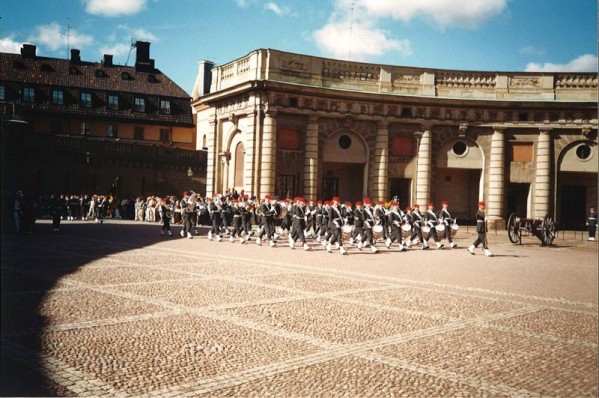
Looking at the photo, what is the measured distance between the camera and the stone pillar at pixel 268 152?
31281 millimetres

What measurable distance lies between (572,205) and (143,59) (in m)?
43.8

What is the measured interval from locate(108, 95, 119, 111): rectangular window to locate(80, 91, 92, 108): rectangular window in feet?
5.84

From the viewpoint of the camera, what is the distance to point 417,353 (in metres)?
6.73

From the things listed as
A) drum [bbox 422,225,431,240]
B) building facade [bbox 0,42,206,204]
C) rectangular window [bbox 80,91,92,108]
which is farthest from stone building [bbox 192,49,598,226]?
rectangular window [bbox 80,91,92,108]

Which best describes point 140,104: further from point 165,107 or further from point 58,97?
point 58,97

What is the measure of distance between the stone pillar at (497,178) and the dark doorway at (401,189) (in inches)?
196

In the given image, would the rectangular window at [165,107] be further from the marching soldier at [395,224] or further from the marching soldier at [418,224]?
the marching soldier at [395,224]

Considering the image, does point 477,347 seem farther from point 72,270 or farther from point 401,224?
point 401,224

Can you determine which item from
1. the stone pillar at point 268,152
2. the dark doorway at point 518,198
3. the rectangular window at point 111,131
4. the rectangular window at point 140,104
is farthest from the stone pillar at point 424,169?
the rectangular window at point 111,131

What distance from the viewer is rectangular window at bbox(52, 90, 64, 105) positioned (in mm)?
50812

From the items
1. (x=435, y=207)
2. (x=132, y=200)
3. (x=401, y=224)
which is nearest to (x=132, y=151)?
(x=132, y=200)

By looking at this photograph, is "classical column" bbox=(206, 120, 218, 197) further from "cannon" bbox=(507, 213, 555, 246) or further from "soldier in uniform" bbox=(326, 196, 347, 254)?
"cannon" bbox=(507, 213, 555, 246)

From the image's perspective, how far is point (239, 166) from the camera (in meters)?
33.8

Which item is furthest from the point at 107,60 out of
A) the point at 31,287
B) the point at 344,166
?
the point at 31,287
